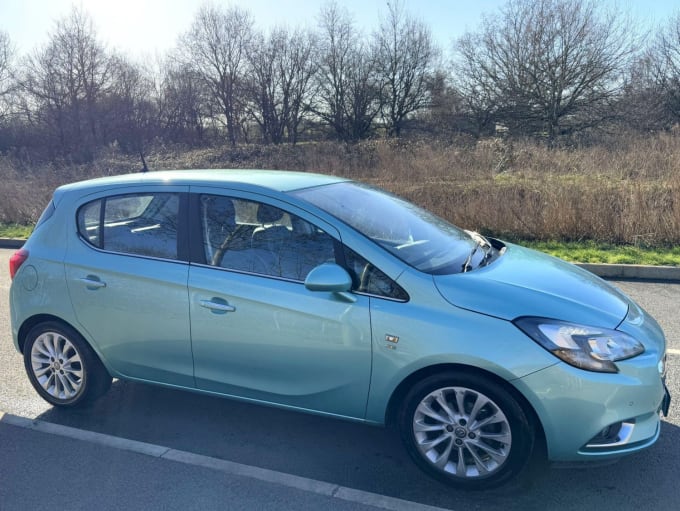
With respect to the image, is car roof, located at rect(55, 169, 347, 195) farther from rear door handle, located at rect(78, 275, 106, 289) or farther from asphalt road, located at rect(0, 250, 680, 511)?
asphalt road, located at rect(0, 250, 680, 511)

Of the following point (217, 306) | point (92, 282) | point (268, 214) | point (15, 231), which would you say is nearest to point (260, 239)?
point (268, 214)

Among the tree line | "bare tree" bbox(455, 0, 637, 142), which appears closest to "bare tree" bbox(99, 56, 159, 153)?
the tree line

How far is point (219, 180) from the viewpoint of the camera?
11.4ft

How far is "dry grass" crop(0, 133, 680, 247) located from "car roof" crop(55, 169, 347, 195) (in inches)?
262

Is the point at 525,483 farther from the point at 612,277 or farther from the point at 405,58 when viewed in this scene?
the point at 405,58

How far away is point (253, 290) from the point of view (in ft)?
10.2

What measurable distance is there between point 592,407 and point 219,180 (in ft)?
8.19

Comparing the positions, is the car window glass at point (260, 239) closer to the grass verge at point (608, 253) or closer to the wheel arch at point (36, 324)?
the wheel arch at point (36, 324)

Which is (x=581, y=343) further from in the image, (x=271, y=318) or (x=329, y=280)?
(x=271, y=318)

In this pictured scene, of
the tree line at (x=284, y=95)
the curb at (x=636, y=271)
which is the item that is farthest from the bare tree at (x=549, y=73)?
the curb at (x=636, y=271)

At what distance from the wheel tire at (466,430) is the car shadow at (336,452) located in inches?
4.8

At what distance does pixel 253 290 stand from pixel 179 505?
1177mm

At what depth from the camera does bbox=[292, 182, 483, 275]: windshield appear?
10.2 ft

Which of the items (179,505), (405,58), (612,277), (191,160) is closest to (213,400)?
(179,505)
